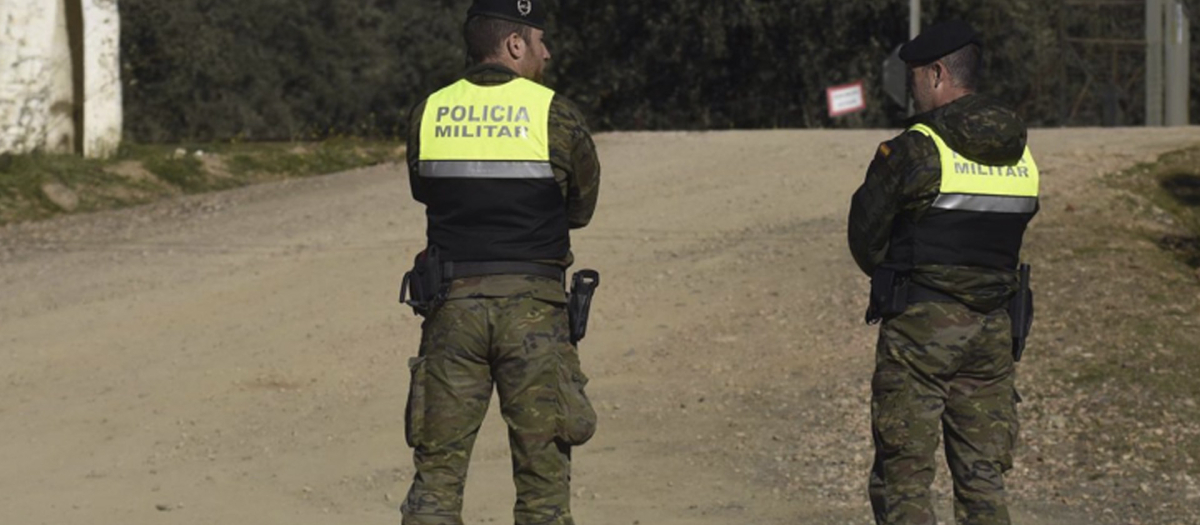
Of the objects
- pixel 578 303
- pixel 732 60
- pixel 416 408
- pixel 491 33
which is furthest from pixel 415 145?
pixel 732 60

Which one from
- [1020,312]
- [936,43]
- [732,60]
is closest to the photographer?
[936,43]

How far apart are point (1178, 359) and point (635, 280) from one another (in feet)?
12.5

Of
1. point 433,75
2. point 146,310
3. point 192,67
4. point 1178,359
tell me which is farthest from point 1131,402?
point 433,75

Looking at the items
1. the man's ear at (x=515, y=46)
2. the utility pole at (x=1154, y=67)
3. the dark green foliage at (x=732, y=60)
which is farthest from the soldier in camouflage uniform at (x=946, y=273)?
the dark green foliage at (x=732, y=60)

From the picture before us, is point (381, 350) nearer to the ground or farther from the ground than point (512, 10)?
nearer to the ground

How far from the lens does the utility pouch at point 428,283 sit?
6.30 meters

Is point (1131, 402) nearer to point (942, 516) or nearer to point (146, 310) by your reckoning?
point (942, 516)

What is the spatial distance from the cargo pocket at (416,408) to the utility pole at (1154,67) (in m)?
23.8

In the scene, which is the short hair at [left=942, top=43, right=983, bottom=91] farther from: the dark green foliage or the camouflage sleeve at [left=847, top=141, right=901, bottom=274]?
the dark green foliage

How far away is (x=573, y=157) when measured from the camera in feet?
20.6

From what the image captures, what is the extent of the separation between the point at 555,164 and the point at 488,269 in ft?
1.20

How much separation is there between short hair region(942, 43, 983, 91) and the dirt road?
268cm

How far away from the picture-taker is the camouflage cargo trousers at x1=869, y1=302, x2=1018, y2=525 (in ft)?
20.9

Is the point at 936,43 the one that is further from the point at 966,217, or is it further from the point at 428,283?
the point at 428,283
